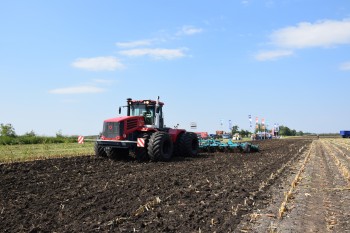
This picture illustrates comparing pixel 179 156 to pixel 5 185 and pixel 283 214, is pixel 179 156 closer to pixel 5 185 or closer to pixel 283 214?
pixel 5 185

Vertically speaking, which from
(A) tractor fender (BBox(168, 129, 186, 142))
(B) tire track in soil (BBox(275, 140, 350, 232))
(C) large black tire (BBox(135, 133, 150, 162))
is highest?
(A) tractor fender (BBox(168, 129, 186, 142))

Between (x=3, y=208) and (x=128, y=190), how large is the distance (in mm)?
2746

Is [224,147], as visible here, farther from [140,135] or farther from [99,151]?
[99,151]

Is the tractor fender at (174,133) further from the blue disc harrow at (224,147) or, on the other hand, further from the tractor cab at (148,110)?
the blue disc harrow at (224,147)

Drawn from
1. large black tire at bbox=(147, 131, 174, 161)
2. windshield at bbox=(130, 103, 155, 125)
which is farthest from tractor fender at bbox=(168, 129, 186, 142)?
large black tire at bbox=(147, 131, 174, 161)

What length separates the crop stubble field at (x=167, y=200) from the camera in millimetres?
6168

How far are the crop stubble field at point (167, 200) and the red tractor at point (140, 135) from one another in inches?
72.4

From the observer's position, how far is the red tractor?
48.2 ft

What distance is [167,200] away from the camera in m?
7.90

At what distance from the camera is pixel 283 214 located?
697 centimetres

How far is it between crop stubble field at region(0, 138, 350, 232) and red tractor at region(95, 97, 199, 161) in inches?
72.4

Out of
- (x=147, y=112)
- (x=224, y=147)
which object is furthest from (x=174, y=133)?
(x=224, y=147)

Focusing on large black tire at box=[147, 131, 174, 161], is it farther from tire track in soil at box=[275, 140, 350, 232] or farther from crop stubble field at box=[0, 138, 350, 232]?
tire track in soil at box=[275, 140, 350, 232]

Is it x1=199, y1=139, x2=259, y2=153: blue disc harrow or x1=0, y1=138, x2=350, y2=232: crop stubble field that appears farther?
x1=199, y1=139, x2=259, y2=153: blue disc harrow
